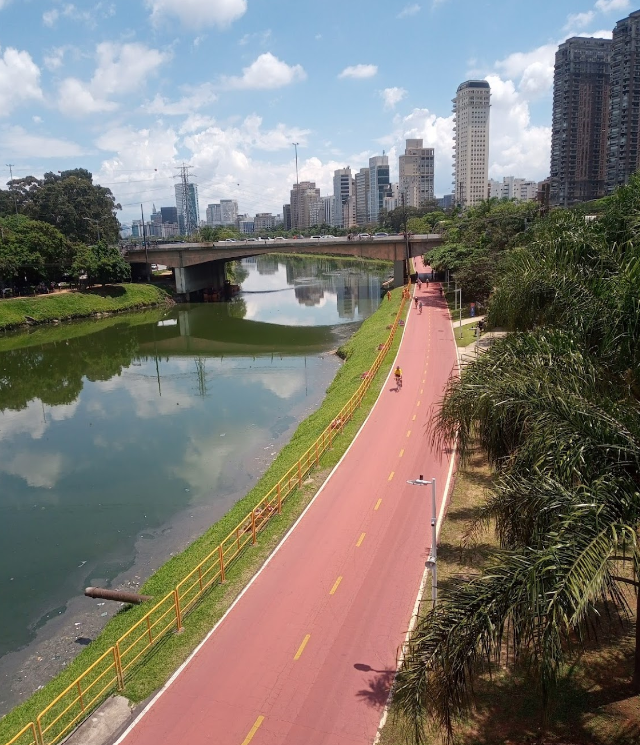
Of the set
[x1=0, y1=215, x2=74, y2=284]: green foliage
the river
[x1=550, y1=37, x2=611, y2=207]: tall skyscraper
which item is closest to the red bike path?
the river

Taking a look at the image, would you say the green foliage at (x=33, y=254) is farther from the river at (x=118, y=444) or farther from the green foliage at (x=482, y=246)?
the green foliage at (x=482, y=246)

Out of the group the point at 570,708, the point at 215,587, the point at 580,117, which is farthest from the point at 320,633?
the point at 580,117

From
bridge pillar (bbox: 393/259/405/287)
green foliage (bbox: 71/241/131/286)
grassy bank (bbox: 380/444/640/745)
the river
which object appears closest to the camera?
grassy bank (bbox: 380/444/640/745)

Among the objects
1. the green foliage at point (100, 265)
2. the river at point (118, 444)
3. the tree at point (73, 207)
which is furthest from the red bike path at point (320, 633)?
the tree at point (73, 207)

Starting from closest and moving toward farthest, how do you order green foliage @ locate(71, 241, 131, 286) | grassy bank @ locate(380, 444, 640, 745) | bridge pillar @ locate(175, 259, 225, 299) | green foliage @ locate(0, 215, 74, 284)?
grassy bank @ locate(380, 444, 640, 745)
green foliage @ locate(0, 215, 74, 284)
green foliage @ locate(71, 241, 131, 286)
bridge pillar @ locate(175, 259, 225, 299)

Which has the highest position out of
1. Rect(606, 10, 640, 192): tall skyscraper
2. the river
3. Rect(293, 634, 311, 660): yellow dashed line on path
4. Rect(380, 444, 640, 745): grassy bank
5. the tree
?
Rect(606, 10, 640, 192): tall skyscraper

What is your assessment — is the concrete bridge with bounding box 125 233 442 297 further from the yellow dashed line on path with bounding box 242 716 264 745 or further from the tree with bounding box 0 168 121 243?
the yellow dashed line on path with bounding box 242 716 264 745

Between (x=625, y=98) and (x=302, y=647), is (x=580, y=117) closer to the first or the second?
(x=625, y=98)
